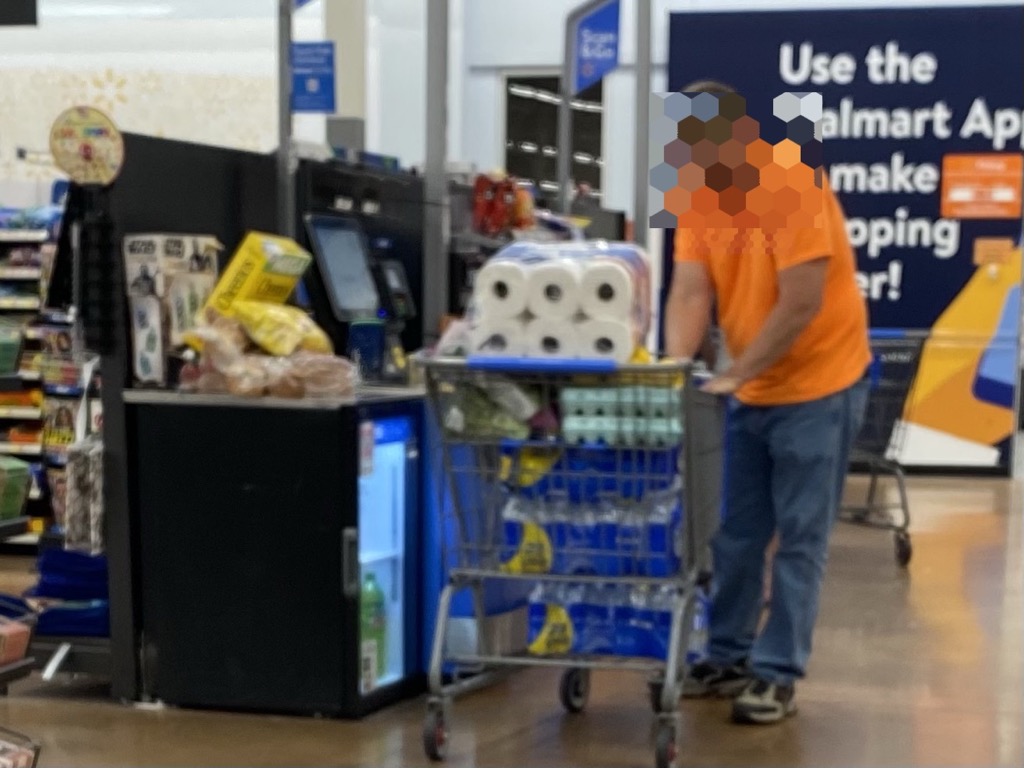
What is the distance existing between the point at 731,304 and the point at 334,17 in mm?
3368

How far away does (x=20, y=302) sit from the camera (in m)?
7.41

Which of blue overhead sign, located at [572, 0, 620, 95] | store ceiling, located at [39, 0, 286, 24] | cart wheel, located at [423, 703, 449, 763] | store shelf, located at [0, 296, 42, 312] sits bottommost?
cart wheel, located at [423, 703, 449, 763]

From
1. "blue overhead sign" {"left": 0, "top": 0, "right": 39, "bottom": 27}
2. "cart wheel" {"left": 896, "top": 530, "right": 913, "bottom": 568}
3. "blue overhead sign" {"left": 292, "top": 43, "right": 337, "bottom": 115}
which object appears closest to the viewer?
"blue overhead sign" {"left": 0, "top": 0, "right": 39, "bottom": 27}

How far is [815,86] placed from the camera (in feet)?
35.4

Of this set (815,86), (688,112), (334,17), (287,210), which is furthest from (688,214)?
(815,86)

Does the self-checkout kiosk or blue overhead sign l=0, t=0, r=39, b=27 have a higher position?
blue overhead sign l=0, t=0, r=39, b=27

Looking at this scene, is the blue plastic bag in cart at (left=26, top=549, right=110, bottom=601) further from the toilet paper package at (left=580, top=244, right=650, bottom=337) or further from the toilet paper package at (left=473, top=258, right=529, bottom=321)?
the toilet paper package at (left=580, top=244, right=650, bottom=337)

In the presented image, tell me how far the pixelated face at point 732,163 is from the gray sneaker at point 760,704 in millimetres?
1234

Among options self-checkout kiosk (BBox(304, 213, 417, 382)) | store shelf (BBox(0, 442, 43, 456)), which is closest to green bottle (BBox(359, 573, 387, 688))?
self-checkout kiosk (BBox(304, 213, 417, 382))

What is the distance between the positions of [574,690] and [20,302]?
165 inches

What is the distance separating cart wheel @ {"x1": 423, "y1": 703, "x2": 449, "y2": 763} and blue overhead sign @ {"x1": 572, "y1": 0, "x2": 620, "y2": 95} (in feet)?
13.5

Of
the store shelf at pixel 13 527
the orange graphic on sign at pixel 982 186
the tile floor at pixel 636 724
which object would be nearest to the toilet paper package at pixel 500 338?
the tile floor at pixel 636 724

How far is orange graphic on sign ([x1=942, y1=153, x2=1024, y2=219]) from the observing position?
10.6 metres

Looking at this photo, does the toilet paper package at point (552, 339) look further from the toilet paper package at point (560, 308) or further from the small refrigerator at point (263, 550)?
the small refrigerator at point (263, 550)
